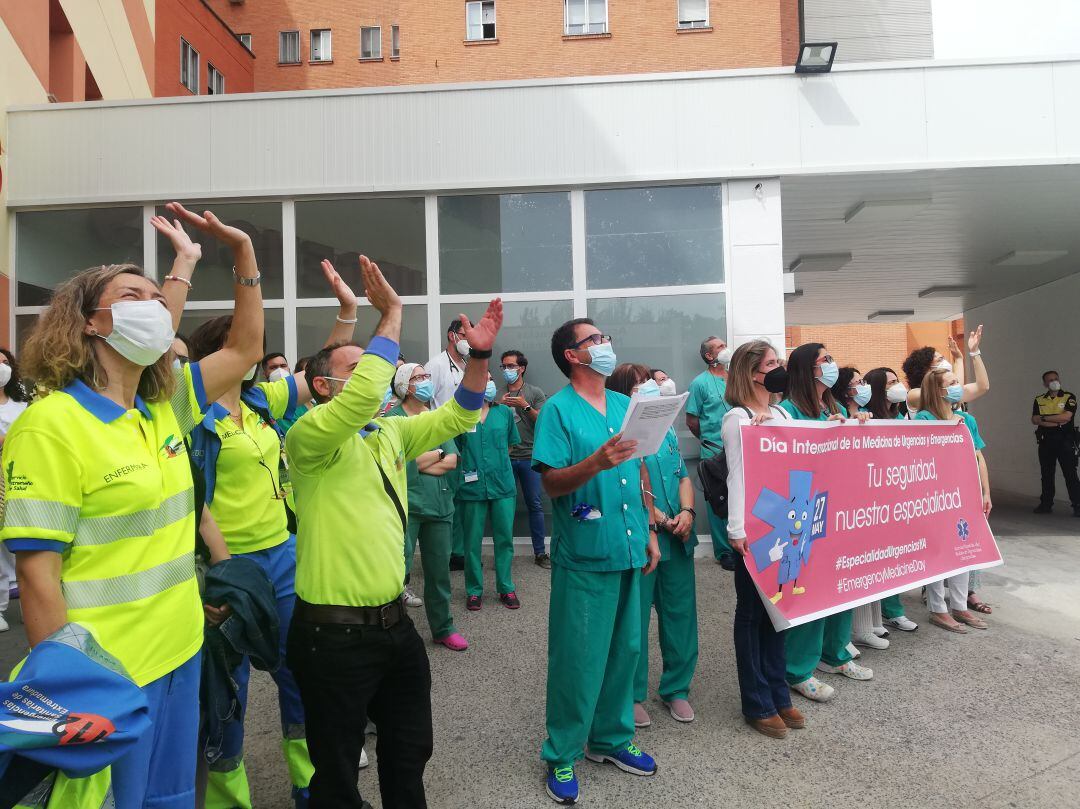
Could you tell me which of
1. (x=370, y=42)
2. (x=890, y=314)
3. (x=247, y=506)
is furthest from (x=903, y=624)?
(x=370, y=42)

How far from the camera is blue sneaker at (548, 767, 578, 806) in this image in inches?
118

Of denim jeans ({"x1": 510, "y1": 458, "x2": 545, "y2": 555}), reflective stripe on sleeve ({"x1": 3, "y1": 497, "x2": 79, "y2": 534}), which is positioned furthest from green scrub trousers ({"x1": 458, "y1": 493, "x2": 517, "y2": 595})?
reflective stripe on sleeve ({"x1": 3, "y1": 497, "x2": 79, "y2": 534})

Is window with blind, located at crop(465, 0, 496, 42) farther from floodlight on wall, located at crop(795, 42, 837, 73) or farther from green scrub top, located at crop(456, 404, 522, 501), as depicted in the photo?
green scrub top, located at crop(456, 404, 522, 501)

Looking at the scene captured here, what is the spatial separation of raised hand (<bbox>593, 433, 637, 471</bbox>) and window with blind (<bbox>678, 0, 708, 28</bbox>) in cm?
1867

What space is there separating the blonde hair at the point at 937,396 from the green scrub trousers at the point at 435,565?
3734 mm

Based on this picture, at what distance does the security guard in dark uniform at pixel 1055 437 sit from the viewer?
38.2 feet

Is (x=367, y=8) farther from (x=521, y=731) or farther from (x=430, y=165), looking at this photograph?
(x=521, y=731)

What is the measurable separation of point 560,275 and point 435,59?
15124 millimetres

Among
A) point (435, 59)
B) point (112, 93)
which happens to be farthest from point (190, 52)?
point (112, 93)

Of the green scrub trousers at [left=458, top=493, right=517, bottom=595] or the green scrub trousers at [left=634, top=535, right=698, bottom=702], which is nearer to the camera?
the green scrub trousers at [left=634, top=535, right=698, bottom=702]

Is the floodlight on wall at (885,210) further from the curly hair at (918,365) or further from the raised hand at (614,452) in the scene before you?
the raised hand at (614,452)

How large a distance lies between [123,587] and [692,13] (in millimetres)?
20445

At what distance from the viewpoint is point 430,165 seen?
8.13m

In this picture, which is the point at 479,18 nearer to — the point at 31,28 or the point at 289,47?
the point at 289,47
